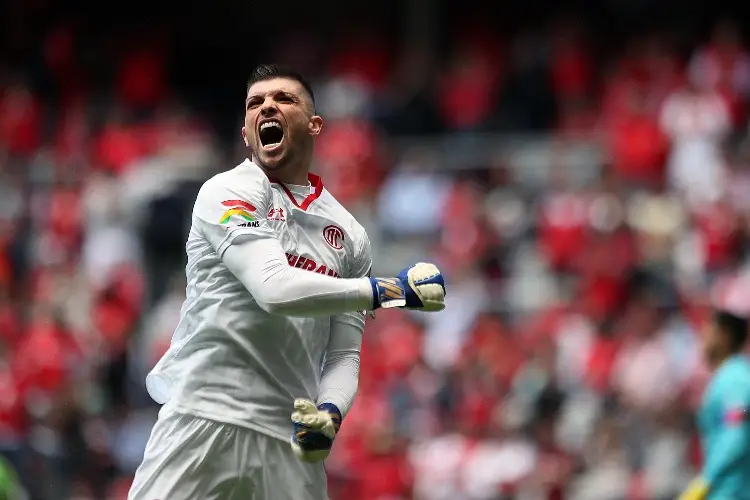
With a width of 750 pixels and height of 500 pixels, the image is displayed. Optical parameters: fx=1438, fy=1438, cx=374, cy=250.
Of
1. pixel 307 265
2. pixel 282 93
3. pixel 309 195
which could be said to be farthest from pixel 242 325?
pixel 282 93

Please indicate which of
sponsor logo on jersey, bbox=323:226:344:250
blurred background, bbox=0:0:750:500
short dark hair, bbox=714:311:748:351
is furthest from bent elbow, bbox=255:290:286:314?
blurred background, bbox=0:0:750:500

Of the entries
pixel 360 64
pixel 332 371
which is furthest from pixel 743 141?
pixel 332 371

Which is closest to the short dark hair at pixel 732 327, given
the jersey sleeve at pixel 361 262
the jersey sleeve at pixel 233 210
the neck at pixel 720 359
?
the neck at pixel 720 359

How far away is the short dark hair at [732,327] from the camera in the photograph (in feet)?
25.8

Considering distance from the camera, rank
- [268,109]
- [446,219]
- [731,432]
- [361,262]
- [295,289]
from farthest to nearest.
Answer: [446,219]
[731,432]
[361,262]
[268,109]
[295,289]

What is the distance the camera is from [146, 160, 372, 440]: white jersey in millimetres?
5344

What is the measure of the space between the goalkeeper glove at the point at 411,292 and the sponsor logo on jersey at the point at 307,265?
42 centimetres

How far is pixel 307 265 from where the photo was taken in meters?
5.50

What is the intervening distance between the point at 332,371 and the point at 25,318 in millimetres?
10395

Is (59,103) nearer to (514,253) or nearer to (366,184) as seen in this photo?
(366,184)

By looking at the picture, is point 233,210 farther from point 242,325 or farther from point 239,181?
point 242,325

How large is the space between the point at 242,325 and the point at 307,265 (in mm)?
343

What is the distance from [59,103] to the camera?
1864cm

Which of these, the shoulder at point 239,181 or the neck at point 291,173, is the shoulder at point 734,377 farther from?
the shoulder at point 239,181
